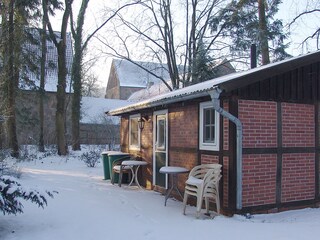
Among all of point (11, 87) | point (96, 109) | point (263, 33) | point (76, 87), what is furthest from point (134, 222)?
point (96, 109)

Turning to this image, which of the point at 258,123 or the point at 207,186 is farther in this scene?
the point at 258,123

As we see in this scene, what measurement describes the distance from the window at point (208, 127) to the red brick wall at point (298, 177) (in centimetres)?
143

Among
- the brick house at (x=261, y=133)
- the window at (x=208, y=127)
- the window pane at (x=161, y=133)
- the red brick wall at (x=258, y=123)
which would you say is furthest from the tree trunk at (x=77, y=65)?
the red brick wall at (x=258, y=123)

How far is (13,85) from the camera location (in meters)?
19.7

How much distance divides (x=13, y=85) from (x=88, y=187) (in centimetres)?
1087

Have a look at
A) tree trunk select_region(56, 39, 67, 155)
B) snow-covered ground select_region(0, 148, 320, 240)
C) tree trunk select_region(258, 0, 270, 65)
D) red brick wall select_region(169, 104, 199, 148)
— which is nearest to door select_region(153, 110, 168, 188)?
red brick wall select_region(169, 104, 199, 148)

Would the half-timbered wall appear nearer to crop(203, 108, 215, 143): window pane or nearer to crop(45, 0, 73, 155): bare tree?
crop(203, 108, 215, 143): window pane

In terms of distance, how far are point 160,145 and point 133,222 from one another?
12.2 feet

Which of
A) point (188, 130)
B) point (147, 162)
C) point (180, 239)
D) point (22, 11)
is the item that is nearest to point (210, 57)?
point (22, 11)

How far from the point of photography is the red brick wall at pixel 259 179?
7.29 m

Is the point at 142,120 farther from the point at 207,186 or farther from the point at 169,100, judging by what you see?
the point at 207,186

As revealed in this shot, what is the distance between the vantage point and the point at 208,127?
8078 millimetres

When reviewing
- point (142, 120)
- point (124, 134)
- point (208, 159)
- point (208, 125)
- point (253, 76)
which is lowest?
point (208, 159)

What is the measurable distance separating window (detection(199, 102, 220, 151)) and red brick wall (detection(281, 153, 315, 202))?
4.70ft
